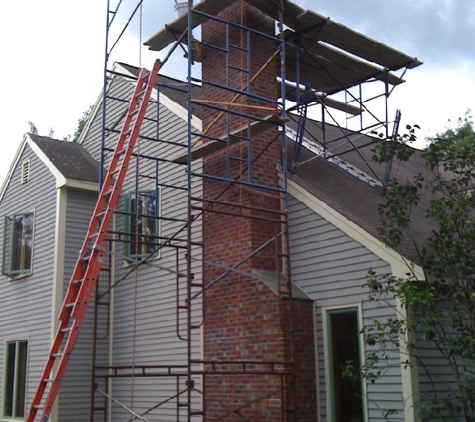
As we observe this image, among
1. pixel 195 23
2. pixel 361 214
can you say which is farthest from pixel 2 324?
pixel 361 214

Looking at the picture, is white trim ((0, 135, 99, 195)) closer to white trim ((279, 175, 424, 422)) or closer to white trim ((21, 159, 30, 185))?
white trim ((21, 159, 30, 185))

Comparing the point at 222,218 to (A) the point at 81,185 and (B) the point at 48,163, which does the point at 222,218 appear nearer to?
(A) the point at 81,185

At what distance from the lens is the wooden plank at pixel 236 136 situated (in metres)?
9.70

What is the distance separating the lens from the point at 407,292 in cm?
767

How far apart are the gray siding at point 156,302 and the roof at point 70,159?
93 cm

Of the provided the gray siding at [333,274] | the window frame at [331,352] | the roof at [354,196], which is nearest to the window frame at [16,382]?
the gray siding at [333,274]

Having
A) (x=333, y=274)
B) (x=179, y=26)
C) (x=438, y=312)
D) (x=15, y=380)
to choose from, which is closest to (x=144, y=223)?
(x=179, y=26)

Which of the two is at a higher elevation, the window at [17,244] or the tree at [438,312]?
the window at [17,244]

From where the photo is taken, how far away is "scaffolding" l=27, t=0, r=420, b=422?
948 centimetres

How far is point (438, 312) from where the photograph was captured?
7828mm

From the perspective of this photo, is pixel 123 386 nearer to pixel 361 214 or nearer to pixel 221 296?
pixel 221 296

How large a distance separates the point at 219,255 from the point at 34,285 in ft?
16.9

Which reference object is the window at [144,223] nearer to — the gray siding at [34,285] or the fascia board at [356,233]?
the gray siding at [34,285]

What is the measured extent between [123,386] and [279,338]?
4.50 metres
